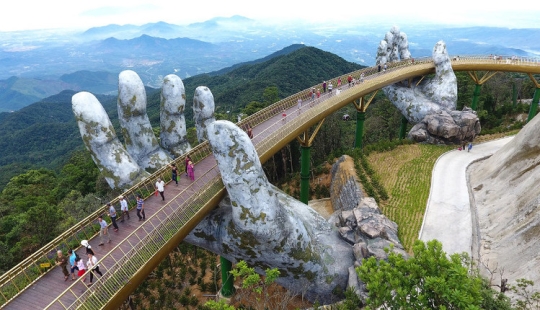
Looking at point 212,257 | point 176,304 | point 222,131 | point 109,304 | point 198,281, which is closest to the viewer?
point 109,304

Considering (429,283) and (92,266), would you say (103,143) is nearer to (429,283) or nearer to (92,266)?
(92,266)

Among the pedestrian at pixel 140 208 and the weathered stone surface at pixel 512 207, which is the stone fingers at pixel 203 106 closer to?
the pedestrian at pixel 140 208

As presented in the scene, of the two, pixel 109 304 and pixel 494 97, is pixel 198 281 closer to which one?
pixel 109 304

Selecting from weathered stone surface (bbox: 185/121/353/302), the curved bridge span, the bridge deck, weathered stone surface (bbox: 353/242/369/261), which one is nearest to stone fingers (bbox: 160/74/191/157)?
the curved bridge span

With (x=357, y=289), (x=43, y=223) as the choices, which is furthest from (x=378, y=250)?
(x=43, y=223)

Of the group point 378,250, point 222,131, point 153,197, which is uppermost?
point 222,131

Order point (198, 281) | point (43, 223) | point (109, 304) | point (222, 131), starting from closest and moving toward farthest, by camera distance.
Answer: point (109, 304) < point (222, 131) < point (198, 281) < point (43, 223)
